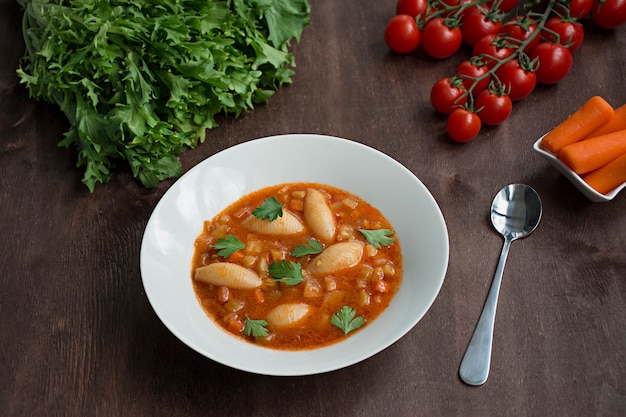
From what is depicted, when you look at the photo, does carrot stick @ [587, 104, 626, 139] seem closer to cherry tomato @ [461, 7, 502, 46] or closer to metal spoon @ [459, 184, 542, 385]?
metal spoon @ [459, 184, 542, 385]

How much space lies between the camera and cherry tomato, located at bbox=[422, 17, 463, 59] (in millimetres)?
3645

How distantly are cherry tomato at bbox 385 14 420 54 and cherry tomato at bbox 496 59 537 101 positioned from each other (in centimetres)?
51

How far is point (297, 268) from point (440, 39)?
5.60ft

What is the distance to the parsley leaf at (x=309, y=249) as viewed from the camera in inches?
106

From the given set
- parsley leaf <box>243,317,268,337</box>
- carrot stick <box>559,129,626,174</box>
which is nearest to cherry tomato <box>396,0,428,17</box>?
carrot stick <box>559,129,626,174</box>

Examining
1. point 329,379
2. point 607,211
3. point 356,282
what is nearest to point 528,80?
point 607,211

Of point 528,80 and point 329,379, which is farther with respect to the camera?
point 528,80

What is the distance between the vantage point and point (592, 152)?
305 cm

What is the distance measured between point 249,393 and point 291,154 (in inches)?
41.0

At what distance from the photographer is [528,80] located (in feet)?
11.3

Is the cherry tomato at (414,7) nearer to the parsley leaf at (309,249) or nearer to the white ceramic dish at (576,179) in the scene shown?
the white ceramic dish at (576,179)

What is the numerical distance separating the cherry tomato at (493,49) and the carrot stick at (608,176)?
81cm

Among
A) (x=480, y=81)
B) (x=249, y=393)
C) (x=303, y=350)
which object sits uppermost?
(x=480, y=81)

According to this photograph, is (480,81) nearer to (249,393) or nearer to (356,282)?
(356,282)
